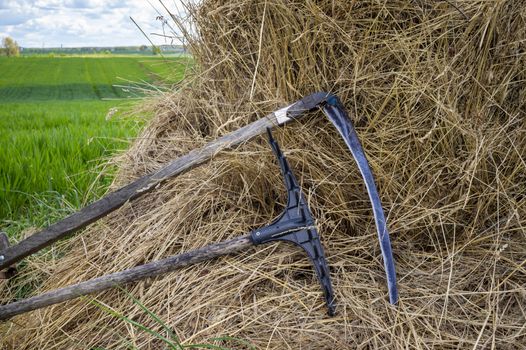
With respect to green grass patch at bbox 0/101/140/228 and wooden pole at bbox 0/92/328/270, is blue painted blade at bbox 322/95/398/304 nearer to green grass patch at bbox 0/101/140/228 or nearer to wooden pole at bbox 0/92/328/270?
wooden pole at bbox 0/92/328/270

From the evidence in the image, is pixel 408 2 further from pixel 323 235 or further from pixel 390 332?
pixel 390 332

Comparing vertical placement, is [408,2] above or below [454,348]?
above

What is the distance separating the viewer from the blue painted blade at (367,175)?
182 cm

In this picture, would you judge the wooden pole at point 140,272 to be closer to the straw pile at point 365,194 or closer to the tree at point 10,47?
the straw pile at point 365,194

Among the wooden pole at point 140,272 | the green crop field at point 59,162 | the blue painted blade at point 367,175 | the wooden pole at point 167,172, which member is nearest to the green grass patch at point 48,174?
the green crop field at point 59,162

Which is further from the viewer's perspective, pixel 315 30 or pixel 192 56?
pixel 192 56

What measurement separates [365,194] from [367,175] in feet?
0.69

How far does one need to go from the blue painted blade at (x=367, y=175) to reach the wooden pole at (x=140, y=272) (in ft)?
1.72

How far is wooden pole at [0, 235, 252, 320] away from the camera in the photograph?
195 centimetres

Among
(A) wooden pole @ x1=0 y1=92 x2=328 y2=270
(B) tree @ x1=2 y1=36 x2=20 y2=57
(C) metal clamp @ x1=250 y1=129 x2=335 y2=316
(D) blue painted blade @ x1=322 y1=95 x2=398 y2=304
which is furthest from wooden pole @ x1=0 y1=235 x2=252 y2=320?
(B) tree @ x1=2 y1=36 x2=20 y2=57

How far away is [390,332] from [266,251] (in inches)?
24.2

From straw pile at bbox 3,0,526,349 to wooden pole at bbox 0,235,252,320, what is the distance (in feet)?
0.36

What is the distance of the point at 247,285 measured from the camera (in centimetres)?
198

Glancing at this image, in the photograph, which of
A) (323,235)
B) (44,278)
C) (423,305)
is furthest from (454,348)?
(44,278)
